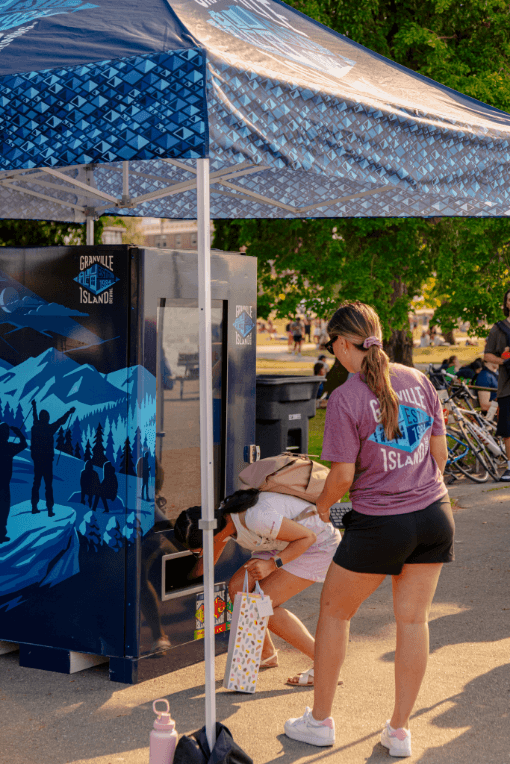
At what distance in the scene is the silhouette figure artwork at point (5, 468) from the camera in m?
4.72

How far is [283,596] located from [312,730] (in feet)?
2.51

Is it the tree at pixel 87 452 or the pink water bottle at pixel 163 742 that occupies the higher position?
the tree at pixel 87 452

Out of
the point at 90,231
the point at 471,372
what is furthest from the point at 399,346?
the point at 90,231

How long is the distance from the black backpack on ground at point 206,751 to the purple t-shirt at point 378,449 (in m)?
0.98

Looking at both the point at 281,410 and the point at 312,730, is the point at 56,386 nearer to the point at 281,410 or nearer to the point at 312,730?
the point at 281,410

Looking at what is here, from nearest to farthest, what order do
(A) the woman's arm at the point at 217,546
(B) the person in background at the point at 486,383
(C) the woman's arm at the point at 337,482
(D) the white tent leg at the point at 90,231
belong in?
(C) the woman's arm at the point at 337,482 < (A) the woman's arm at the point at 217,546 < (D) the white tent leg at the point at 90,231 < (B) the person in background at the point at 486,383

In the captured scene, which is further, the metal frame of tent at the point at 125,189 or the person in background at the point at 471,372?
the person in background at the point at 471,372

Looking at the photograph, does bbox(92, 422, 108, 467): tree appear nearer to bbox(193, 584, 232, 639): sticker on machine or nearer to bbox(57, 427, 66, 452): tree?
bbox(57, 427, 66, 452): tree

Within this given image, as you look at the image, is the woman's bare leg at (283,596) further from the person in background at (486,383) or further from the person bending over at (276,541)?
the person in background at (486,383)

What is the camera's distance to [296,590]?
14.6 ft

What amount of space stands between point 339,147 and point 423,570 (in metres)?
1.72

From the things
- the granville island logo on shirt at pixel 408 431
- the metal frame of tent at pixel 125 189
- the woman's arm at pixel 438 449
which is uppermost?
the metal frame of tent at pixel 125 189

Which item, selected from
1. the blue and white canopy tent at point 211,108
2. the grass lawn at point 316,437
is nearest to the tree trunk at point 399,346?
the grass lawn at point 316,437

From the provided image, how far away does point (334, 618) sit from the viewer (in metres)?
3.65
